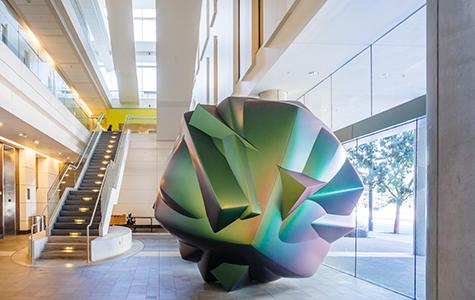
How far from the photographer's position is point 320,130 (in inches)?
239

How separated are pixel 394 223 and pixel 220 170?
3876mm

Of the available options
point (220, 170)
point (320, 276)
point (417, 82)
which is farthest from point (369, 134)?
point (220, 170)

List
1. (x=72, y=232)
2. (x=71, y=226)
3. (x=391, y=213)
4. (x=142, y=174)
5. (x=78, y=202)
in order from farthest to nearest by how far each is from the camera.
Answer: (x=142, y=174)
(x=78, y=202)
(x=71, y=226)
(x=72, y=232)
(x=391, y=213)

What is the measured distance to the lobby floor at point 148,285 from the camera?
626 centimetres

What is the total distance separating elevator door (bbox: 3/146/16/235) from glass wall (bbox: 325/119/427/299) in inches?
478

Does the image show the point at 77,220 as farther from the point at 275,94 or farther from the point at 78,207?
the point at 275,94

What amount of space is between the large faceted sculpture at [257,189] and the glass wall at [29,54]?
637cm

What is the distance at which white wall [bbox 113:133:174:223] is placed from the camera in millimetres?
20391

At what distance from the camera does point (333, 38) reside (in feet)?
23.1

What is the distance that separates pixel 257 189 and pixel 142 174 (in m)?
16.1

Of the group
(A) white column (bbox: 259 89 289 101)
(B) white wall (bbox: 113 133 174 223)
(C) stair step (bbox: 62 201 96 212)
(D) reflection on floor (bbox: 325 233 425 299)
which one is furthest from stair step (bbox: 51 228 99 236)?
(B) white wall (bbox: 113 133 174 223)

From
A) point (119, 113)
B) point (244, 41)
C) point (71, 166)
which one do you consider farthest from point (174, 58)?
point (119, 113)

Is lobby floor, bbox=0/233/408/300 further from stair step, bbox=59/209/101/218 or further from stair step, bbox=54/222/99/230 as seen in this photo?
stair step, bbox=59/209/101/218

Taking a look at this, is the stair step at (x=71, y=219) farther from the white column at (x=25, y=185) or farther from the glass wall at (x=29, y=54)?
the white column at (x=25, y=185)
